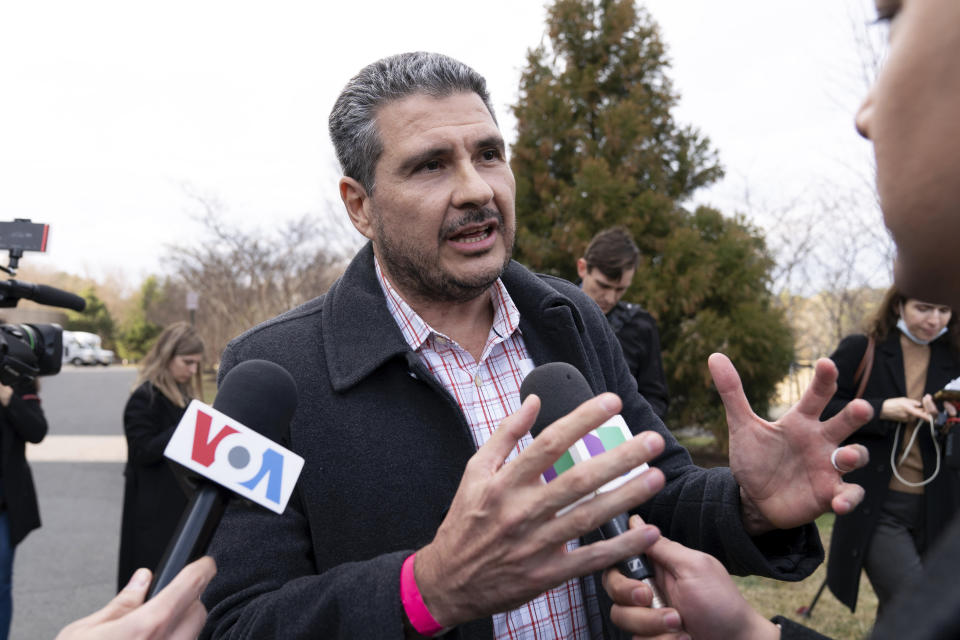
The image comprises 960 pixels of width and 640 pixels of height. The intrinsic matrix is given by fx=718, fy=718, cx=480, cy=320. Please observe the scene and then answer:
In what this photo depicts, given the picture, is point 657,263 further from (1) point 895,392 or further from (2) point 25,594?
(2) point 25,594

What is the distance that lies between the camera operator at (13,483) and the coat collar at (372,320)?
3.01 metres

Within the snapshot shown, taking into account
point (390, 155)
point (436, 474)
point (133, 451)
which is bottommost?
point (133, 451)

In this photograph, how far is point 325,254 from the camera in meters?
21.5

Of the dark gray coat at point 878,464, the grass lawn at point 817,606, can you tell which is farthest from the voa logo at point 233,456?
the grass lawn at point 817,606

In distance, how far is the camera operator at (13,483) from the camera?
163 inches

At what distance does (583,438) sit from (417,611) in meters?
0.43

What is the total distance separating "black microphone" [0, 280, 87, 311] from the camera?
233 cm

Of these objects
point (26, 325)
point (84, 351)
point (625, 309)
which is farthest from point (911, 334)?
point (84, 351)

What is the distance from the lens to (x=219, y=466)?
1163 mm

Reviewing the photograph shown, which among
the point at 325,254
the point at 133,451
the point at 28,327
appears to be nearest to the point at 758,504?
the point at 28,327

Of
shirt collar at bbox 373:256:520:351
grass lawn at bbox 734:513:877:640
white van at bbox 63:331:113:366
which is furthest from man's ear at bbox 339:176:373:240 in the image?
white van at bbox 63:331:113:366

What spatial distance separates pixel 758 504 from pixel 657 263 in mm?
7554

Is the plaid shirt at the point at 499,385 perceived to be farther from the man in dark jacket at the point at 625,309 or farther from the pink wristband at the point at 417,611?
the man in dark jacket at the point at 625,309

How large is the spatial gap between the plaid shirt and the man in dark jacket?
252 cm
